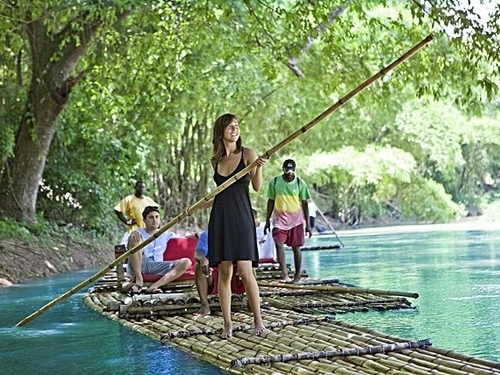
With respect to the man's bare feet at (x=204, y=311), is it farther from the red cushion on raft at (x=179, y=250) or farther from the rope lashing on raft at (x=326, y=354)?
the rope lashing on raft at (x=326, y=354)

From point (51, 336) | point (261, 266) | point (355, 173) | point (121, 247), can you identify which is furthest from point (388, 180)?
point (51, 336)

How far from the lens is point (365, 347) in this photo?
20.3ft

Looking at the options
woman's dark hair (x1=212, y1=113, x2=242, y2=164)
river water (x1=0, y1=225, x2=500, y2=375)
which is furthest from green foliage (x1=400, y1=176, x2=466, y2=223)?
woman's dark hair (x1=212, y1=113, x2=242, y2=164)

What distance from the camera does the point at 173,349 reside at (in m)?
7.04

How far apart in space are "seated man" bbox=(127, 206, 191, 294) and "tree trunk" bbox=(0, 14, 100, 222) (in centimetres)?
738

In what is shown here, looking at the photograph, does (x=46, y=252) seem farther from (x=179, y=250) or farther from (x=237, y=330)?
(x=237, y=330)

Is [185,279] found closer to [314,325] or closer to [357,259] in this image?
[314,325]

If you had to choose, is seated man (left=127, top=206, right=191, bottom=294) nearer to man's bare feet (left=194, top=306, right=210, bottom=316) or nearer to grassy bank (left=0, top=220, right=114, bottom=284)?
man's bare feet (left=194, top=306, right=210, bottom=316)

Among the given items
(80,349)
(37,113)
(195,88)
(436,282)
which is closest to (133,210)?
(436,282)

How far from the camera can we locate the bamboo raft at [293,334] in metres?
5.73

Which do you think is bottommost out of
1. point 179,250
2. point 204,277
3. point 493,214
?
point 204,277

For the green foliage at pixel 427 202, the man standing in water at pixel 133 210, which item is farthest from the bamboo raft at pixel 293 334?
the green foliage at pixel 427 202

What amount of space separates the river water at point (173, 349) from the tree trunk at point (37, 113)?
142 inches

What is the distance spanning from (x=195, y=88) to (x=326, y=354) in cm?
1579
